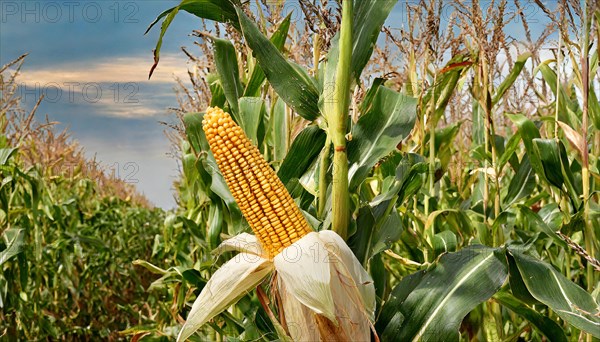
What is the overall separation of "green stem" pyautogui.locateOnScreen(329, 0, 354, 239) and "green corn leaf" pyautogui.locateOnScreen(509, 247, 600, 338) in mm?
542

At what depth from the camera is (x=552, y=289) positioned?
5.84 ft

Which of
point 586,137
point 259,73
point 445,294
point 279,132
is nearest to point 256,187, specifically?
point 445,294

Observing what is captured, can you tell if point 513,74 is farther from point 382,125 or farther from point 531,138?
point 382,125

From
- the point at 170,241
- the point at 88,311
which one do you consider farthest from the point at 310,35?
the point at 88,311

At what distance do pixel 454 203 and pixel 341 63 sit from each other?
6.00 ft

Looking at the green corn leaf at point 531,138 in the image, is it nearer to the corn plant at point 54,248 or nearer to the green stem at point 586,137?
the green stem at point 586,137

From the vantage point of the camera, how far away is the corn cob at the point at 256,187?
1577 millimetres

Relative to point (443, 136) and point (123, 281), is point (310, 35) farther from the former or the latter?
point (123, 281)

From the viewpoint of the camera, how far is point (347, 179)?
1.57 meters

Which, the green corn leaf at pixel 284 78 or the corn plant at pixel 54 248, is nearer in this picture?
the green corn leaf at pixel 284 78

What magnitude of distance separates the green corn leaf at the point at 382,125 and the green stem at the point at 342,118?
15 cm

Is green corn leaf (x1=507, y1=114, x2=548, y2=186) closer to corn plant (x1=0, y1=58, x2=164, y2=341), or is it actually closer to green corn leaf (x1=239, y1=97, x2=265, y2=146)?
green corn leaf (x1=239, y1=97, x2=265, y2=146)

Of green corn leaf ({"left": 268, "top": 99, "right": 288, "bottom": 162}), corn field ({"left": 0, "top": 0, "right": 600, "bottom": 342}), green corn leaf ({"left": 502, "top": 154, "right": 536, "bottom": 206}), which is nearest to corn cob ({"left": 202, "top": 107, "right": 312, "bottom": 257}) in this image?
corn field ({"left": 0, "top": 0, "right": 600, "bottom": 342})

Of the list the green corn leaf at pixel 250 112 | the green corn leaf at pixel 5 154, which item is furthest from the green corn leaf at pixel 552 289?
the green corn leaf at pixel 5 154
